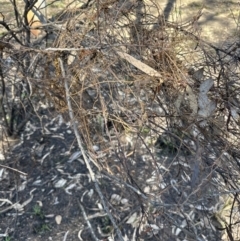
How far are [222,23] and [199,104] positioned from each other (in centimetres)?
342

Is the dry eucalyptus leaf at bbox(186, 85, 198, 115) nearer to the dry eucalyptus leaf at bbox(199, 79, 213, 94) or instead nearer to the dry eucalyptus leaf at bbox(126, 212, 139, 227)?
the dry eucalyptus leaf at bbox(199, 79, 213, 94)

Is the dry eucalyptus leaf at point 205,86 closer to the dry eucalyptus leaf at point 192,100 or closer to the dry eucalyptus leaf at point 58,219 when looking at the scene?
the dry eucalyptus leaf at point 192,100

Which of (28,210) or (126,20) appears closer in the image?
(126,20)

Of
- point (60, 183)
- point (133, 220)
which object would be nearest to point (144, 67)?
point (133, 220)

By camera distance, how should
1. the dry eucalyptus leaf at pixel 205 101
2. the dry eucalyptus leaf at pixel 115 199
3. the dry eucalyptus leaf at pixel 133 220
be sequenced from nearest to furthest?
the dry eucalyptus leaf at pixel 205 101
the dry eucalyptus leaf at pixel 133 220
the dry eucalyptus leaf at pixel 115 199

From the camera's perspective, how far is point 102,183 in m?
2.64

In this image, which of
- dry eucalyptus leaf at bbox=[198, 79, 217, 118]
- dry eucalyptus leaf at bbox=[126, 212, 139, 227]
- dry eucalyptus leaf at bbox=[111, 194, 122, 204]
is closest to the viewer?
dry eucalyptus leaf at bbox=[198, 79, 217, 118]

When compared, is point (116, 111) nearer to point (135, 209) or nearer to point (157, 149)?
point (135, 209)

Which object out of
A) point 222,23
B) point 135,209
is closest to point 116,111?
point 135,209

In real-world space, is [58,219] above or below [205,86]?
below

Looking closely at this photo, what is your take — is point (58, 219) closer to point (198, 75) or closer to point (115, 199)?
point (115, 199)

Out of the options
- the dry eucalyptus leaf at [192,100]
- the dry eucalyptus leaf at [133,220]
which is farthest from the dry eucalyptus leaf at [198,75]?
the dry eucalyptus leaf at [133,220]

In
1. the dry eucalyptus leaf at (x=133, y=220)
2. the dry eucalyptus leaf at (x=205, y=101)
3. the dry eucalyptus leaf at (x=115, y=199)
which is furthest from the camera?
the dry eucalyptus leaf at (x=115, y=199)

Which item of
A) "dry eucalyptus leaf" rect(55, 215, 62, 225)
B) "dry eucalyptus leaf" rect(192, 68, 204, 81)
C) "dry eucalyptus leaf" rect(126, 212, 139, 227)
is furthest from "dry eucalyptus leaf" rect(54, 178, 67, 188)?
"dry eucalyptus leaf" rect(192, 68, 204, 81)
